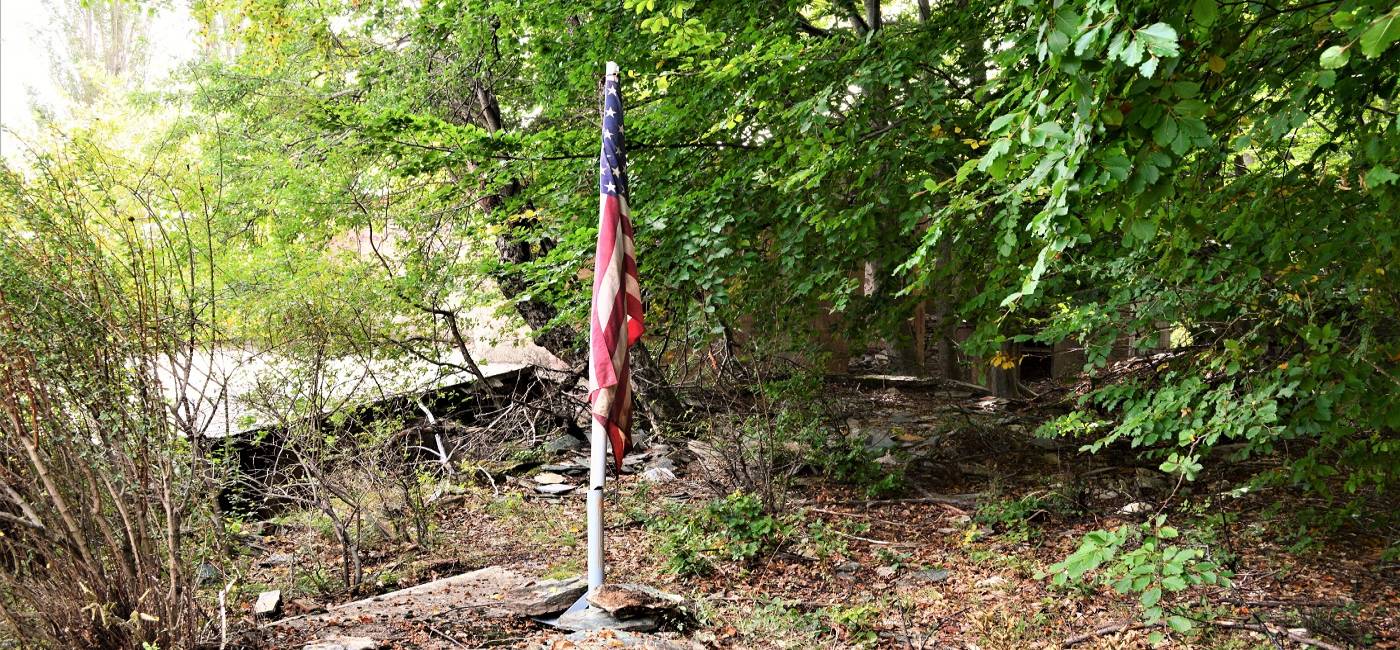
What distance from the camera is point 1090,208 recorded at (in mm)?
3879

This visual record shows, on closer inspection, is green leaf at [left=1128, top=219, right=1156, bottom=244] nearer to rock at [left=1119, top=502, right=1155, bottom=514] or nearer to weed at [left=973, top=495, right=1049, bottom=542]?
weed at [left=973, top=495, right=1049, bottom=542]

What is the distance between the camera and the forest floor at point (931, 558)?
208 inches

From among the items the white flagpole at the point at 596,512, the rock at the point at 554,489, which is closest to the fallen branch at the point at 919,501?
the rock at the point at 554,489

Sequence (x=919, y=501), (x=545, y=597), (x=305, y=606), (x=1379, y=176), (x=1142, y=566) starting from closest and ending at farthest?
(x=1379, y=176) < (x=1142, y=566) < (x=545, y=597) < (x=305, y=606) < (x=919, y=501)

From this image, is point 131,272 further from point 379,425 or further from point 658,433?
point 658,433

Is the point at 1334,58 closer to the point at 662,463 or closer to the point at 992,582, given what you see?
the point at 992,582

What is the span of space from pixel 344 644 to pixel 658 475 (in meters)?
5.35

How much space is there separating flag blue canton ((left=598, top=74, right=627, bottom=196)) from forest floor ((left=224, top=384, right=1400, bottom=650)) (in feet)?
8.37

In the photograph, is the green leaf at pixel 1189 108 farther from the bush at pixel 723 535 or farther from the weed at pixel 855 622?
the bush at pixel 723 535

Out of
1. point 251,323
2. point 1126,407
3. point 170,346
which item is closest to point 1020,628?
point 1126,407

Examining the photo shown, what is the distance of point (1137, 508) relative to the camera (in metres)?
7.57

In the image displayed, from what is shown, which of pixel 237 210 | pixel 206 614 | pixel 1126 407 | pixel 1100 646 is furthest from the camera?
pixel 237 210

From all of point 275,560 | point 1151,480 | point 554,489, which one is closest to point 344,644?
point 275,560

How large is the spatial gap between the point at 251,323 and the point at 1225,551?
303 inches
